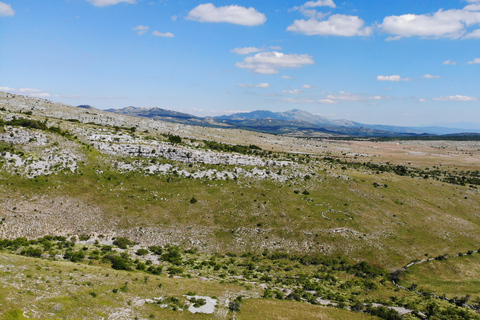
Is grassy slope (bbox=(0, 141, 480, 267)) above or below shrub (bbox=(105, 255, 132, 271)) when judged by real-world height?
above

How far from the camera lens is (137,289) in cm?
3098

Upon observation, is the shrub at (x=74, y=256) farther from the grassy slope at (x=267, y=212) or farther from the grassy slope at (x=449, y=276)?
the grassy slope at (x=449, y=276)

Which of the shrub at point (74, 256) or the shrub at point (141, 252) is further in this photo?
the shrub at point (141, 252)

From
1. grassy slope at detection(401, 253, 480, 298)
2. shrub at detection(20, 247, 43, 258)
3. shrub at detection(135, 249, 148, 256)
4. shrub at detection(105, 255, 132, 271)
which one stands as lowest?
grassy slope at detection(401, 253, 480, 298)

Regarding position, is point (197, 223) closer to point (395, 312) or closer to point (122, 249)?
point (122, 249)

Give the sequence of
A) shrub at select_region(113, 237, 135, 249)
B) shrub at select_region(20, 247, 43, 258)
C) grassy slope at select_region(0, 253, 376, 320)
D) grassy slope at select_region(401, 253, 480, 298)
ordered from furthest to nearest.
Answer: shrub at select_region(113, 237, 135, 249)
grassy slope at select_region(401, 253, 480, 298)
shrub at select_region(20, 247, 43, 258)
grassy slope at select_region(0, 253, 376, 320)

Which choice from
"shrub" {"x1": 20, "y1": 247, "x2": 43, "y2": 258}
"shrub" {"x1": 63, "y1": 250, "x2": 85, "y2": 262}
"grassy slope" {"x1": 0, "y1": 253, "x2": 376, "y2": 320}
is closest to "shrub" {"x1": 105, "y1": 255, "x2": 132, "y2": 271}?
"grassy slope" {"x1": 0, "y1": 253, "x2": 376, "y2": 320}

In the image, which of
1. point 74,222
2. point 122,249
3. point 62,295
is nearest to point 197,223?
point 122,249

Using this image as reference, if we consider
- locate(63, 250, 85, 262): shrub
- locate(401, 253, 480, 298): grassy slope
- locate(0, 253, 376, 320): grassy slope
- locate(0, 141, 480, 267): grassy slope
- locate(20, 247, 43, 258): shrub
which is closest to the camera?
locate(0, 253, 376, 320): grassy slope

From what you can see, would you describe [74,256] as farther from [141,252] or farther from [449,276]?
[449,276]

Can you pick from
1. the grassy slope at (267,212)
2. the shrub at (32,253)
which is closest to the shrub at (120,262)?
the shrub at (32,253)

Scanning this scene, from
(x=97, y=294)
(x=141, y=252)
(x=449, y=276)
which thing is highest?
(x=97, y=294)

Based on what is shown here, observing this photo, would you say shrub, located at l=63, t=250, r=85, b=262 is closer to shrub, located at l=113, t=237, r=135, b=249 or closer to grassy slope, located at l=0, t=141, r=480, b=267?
shrub, located at l=113, t=237, r=135, b=249

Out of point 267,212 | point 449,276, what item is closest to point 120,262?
point 267,212
